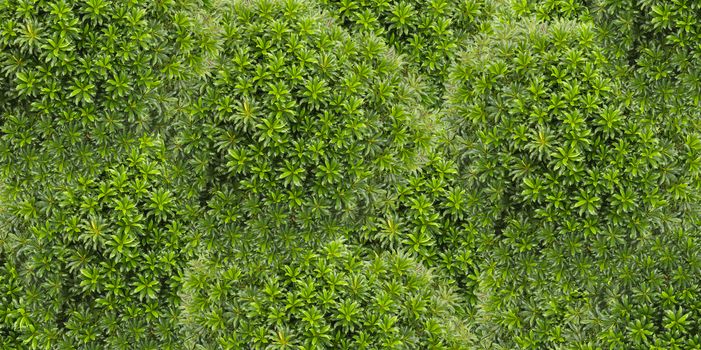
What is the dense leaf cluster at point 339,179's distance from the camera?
7770mm

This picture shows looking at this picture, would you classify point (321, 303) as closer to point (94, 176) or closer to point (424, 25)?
point (94, 176)

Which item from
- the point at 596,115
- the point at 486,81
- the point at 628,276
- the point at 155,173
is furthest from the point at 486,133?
the point at 155,173

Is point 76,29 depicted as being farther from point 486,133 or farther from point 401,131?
point 486,133

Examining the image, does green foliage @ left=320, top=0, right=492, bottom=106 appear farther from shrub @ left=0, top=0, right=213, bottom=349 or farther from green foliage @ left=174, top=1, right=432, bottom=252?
shrub @ left=0, top=0, right=213, bottom=349

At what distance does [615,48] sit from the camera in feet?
26.2

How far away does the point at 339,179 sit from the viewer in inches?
316

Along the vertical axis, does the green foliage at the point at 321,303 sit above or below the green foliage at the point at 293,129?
below

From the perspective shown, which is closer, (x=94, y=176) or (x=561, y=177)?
(x=561, y=177)

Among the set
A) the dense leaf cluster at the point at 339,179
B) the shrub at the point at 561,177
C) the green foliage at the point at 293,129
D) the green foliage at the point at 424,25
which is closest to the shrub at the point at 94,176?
the dense leaf cluster at the point at 339,179

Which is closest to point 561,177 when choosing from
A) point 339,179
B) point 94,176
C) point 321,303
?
point 339,179

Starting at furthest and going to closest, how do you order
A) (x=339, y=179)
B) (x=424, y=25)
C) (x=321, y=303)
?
1. (x=424, y=25)
2. (x=339, y=179)
3. (x=321, y=303)

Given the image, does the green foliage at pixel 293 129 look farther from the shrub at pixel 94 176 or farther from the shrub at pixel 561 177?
the shrub at pixel 561 177

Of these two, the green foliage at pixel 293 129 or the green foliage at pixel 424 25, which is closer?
the green foliage at pixel 293 129

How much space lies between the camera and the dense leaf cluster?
7.77 metres
